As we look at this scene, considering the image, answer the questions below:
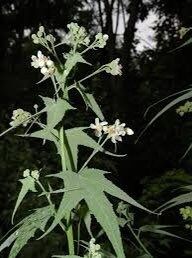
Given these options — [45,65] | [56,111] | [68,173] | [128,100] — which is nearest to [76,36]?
[45,65]

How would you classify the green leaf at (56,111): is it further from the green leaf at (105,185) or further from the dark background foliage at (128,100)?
the dark background foliage at (128,100)

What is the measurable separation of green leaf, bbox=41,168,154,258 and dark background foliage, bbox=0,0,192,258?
907mm

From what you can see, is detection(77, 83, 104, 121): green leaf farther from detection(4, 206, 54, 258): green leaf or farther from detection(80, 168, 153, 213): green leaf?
detection(4, 206, 54, 258): green leaf

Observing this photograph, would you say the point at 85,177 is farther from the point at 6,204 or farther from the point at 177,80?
the point at 177,80

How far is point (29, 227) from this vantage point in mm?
1167

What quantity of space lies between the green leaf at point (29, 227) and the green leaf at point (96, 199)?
0.39 feet

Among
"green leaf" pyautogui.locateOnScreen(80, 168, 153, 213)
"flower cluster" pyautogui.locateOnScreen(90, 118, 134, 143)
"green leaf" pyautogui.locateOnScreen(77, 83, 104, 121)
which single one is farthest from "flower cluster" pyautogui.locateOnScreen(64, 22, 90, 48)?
"green leaf" pyautogui.locateOnScreen(80, 168, 153, 213)

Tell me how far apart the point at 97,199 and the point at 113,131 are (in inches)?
13.4

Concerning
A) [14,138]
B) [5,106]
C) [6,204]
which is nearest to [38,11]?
[5,106]

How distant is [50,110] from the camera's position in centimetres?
117

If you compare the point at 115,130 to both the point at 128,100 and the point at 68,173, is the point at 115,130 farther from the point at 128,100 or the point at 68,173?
the point at 128,100

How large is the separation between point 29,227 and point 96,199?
20 cm

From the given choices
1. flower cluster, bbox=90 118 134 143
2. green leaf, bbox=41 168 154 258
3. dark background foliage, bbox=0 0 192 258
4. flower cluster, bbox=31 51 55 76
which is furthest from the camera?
dark background foliage, bbox=0 0 192 258

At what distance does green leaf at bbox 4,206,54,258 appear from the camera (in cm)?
114
